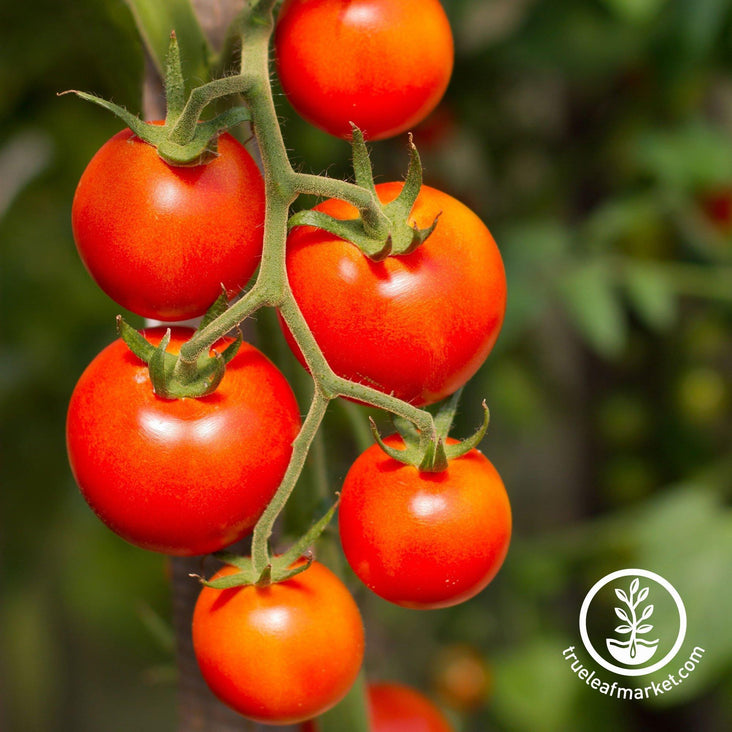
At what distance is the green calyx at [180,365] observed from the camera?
1.14 ft

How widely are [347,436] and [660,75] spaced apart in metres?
0.66

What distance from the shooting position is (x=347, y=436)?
1078 millimetres

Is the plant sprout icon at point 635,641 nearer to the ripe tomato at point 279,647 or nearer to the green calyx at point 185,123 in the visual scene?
the ripe tomato at point 279,647

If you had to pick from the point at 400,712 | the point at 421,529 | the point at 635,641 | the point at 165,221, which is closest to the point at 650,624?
the point at 635,641

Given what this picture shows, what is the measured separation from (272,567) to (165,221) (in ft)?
0.51

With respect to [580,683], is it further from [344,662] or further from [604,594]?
[344,662]

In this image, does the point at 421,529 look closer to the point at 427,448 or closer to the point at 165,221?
the point at 427,448

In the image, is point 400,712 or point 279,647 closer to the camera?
point 279,647

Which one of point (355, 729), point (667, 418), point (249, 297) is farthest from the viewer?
point (667, 418)

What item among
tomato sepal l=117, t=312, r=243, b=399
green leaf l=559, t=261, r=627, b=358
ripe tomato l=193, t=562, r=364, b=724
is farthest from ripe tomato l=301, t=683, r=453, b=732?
green leaf l=559, t=261, r=627, b=358

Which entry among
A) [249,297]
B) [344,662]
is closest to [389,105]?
[249,297]

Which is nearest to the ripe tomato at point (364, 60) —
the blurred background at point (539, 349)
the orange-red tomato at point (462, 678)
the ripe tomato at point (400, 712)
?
the ripe tomato at point (400, 712)

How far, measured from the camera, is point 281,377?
38 cm

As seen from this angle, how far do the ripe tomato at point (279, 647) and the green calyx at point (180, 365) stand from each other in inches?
3.6
